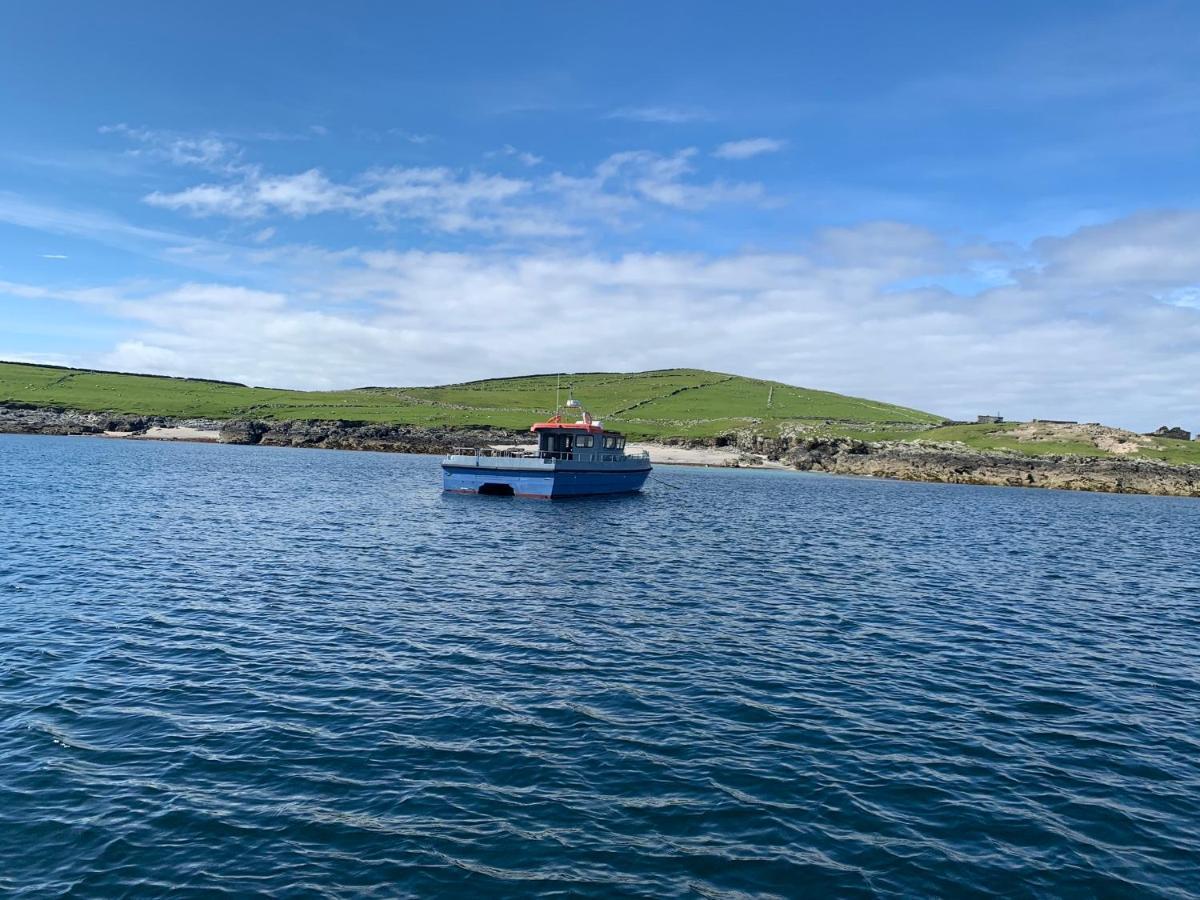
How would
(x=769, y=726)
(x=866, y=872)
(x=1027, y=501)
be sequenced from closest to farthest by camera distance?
(x=866, y=872)
(x=769, y=726)
(x=1027, y=501)

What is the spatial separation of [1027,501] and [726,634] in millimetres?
85499

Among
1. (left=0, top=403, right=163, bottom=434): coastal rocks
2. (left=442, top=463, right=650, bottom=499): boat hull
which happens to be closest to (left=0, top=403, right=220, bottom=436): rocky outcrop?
(left=0, top=403, right=163, bottom=434): coastal rocks

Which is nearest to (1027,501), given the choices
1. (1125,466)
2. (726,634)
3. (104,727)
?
(1125,466)

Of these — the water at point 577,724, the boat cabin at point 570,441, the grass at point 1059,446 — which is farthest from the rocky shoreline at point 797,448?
the water at point 577,724

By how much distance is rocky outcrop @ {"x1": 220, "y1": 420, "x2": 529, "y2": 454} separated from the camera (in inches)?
6235

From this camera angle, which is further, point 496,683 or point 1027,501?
point 1027,501

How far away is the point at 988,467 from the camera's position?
130 m

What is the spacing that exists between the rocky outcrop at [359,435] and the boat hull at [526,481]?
262 feet

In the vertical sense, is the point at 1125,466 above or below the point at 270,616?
above

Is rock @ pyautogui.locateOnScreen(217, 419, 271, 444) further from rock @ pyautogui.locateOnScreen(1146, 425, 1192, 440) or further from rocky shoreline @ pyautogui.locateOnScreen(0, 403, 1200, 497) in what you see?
rock @ pyautogui.locateOnScreen(1146, 425, 1192, 440)

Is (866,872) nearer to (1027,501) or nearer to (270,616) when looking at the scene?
(270,616)

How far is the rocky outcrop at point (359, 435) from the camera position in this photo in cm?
15838

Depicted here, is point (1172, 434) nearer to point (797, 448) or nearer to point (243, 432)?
point (797, 448)

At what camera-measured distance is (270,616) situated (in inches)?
1008
